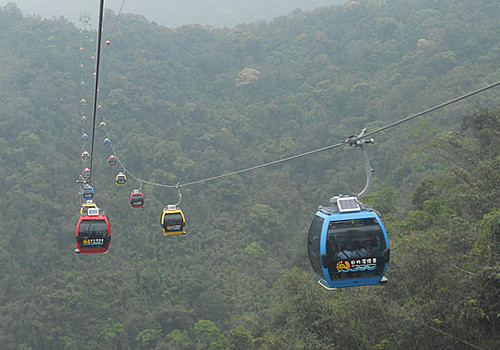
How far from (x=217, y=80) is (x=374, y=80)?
19.4 m

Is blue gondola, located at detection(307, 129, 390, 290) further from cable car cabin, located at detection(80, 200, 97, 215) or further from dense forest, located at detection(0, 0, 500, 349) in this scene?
cable car cabin, located at detection(80, 200, 97, 215)

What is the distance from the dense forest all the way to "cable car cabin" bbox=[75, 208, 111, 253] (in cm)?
586

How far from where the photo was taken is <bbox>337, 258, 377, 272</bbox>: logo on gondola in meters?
7.16

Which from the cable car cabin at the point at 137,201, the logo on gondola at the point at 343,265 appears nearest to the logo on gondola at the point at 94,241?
the logo on gondola at the point at 343,265

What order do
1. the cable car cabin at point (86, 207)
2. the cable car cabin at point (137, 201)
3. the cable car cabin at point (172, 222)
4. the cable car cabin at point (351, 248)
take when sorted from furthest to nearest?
1. the cable car cabin at point (137, 201)
2. the cable car cabin at point (172, 222)
3. the cable car cabin at point (86, 207)
4. the cable car cabin at point (351, 248)

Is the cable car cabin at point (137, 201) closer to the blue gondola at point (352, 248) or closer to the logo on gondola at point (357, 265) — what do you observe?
the blue gondola at point (352, 248)

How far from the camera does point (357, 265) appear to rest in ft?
23.6

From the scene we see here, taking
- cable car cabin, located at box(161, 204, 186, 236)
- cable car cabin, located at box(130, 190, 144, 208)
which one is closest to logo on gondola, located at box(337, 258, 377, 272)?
cable car cabin, located at box(161, 204, 186, 236)

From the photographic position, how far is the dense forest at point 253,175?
13648 mm

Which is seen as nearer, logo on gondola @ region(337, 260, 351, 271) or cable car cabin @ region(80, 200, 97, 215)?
logo on gondola @ region(337, 260, 351, 271)

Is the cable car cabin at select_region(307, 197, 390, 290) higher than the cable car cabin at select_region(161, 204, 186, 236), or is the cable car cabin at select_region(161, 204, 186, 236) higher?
the cable car cabin at select_region(307, 197, 390, 290)

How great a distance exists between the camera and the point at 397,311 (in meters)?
12.1

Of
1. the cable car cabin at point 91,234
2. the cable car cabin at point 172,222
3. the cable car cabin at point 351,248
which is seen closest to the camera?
the cable car cabin at point 351,248

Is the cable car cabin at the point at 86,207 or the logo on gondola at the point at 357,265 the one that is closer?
the logo on gondola at the point at 357,265
